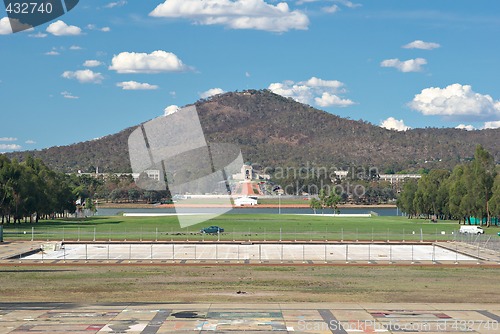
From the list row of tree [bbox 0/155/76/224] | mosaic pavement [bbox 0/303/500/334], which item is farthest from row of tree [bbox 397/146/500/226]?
mosaic pavement [bbox 0/303/500/334]

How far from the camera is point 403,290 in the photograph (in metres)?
40.8

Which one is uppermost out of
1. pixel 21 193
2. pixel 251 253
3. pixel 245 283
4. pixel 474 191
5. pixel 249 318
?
pixel 21 193

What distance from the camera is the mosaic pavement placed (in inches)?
1099

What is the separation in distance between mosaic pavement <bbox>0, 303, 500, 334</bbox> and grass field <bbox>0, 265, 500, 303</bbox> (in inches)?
115

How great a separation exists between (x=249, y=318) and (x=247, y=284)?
41.6 ft

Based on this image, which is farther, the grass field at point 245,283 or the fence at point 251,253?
the fence at point 251,253

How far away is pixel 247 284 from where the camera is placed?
42.8 m

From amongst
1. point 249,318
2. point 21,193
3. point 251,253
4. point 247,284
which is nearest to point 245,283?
point 247,284

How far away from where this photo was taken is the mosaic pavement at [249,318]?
27.9 metres

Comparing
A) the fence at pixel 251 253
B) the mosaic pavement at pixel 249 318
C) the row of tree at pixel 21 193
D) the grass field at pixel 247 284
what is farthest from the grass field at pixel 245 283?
the row of tree at pixel 21 193

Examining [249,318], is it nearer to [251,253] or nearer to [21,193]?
[251,253]

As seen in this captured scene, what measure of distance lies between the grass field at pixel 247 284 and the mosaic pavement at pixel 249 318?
2.92 meters

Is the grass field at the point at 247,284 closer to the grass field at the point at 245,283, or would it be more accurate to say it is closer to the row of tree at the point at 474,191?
the grass field at the point at 245,283

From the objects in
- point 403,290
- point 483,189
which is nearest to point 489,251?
point 403,290
